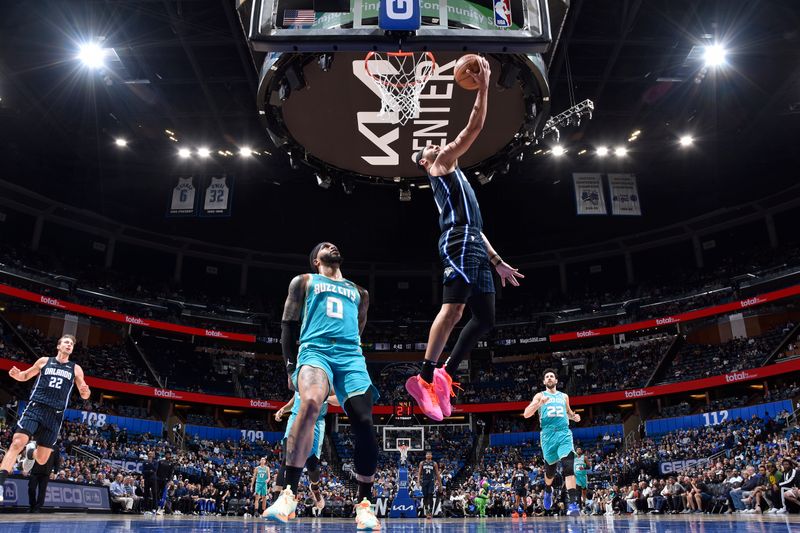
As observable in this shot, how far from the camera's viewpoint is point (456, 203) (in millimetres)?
5293

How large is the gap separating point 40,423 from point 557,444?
7828 millimetres

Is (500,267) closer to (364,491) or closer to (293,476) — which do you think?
(364,491)

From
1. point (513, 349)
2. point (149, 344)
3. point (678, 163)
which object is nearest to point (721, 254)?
point (678, 163)

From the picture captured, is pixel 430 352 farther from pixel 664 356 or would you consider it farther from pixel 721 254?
pixel 721 254

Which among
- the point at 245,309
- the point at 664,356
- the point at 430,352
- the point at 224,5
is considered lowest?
the point at 430,352

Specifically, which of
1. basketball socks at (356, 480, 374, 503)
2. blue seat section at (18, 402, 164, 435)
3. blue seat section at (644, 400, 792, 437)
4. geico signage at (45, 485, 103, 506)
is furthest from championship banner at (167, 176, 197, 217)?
blue seat section at (644, 400, 792, 437)

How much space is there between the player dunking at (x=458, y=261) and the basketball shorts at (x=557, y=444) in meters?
4.62

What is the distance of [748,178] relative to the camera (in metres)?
31.3

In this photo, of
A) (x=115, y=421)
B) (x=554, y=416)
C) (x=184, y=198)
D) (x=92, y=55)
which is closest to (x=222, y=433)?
(x=115, y=421)

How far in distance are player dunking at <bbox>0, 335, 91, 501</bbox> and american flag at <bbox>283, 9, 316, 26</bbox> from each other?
221 inches

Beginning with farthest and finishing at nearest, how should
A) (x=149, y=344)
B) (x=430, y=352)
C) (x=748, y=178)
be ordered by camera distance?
(x=149, y=344), (x=748, y=178), (x=430, y=352)

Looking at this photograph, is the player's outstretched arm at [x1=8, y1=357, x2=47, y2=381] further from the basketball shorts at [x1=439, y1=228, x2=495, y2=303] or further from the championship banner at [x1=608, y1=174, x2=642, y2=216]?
the championship banner at [x1=608, y1=174, x2=642, y2=216]

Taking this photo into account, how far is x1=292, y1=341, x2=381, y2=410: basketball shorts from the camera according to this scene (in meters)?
4.64

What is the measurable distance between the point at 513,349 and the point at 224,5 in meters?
28.4
